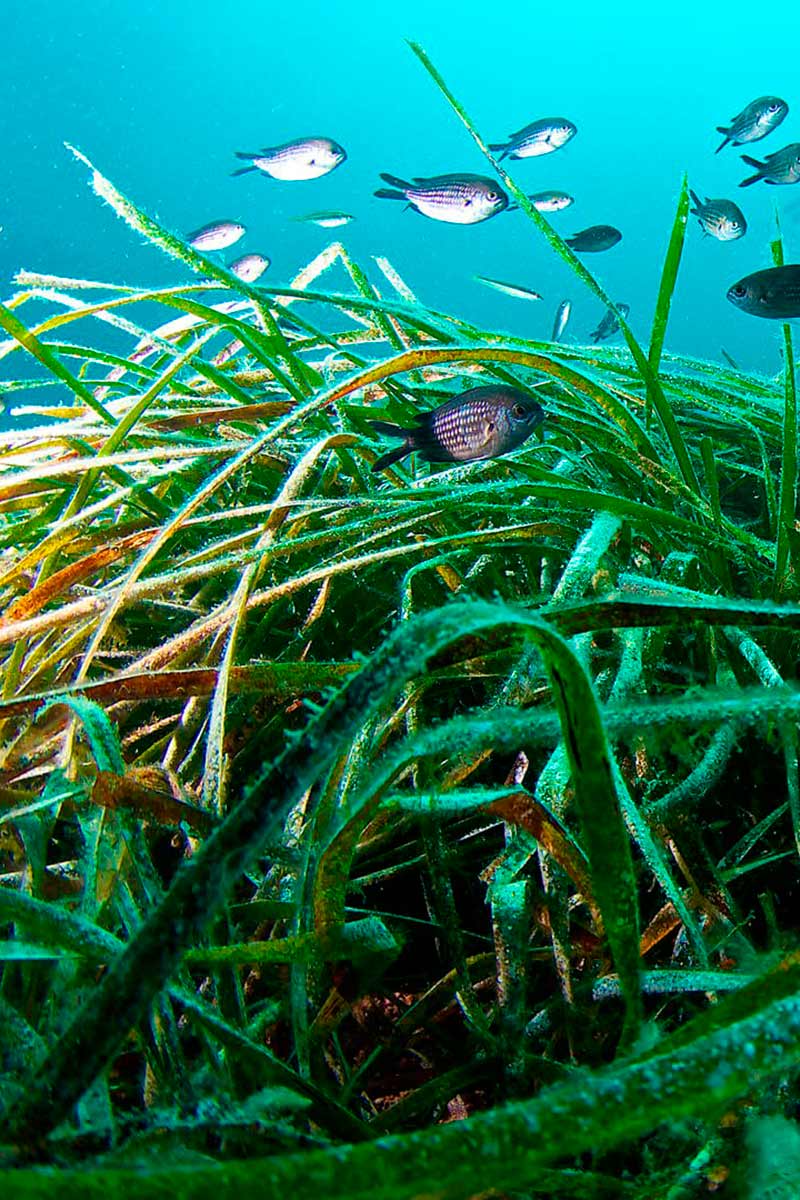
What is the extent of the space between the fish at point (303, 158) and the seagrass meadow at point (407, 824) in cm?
550

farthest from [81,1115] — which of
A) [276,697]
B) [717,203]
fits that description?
[717,203]

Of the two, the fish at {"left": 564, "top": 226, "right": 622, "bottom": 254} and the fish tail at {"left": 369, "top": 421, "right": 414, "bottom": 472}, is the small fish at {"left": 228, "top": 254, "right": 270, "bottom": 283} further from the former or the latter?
the fish tail at {"left": 369, "top": 421, "right": 414, "bottom": 472}

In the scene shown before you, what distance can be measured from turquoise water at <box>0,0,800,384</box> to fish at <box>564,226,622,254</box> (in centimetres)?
6545

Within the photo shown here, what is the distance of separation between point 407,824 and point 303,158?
7.16 meters

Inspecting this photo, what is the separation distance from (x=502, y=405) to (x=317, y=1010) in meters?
1.17

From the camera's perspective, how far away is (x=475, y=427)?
1537 millimetres

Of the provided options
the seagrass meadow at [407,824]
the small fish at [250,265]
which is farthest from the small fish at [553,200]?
the seagrass meadow at [407,824]

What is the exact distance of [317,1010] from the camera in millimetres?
818

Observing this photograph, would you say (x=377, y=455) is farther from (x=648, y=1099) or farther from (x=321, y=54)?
(x=321, y=54)

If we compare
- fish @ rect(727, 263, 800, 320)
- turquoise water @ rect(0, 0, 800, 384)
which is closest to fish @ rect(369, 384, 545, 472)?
fish @ rect(727, 263, 800, 320)

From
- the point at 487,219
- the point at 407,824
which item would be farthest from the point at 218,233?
the point at 407,824

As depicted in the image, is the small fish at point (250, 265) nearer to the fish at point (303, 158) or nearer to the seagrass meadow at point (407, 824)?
the fish at point (303, 158)

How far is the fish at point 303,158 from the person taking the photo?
21.6 feet

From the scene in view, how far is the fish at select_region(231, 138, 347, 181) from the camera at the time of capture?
6.59 m
